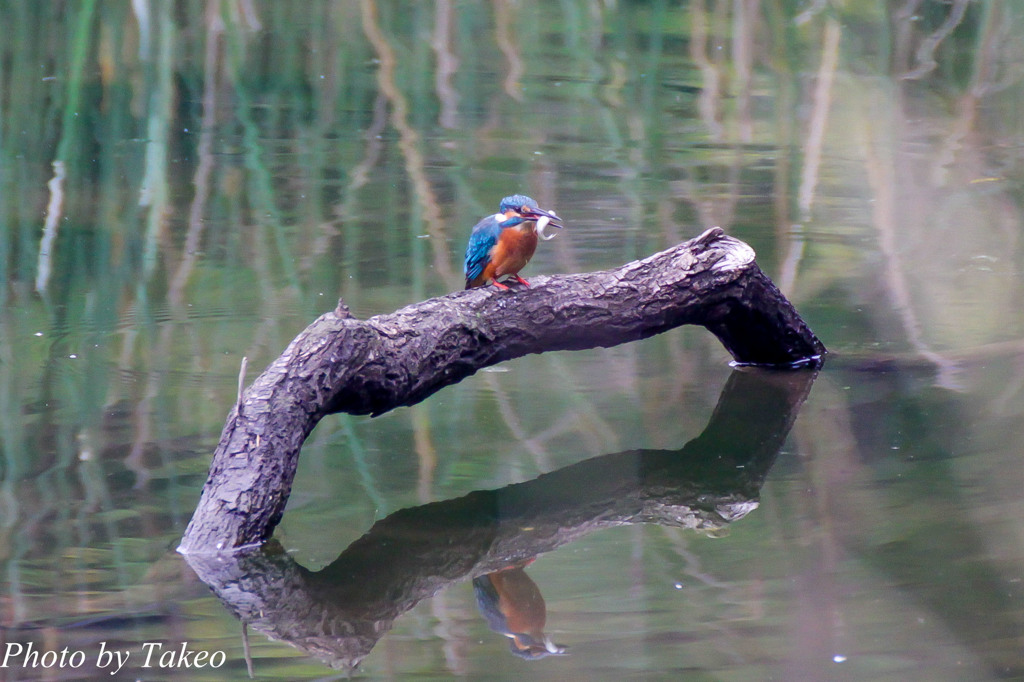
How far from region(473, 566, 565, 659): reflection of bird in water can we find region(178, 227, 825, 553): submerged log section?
2.01 ft

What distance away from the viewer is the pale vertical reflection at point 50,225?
5363 millimetres

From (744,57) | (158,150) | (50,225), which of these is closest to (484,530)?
(50,225)

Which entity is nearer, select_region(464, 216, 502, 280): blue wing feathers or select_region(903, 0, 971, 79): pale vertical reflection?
select_region(464, 216, 502, 280): blue wing feathers

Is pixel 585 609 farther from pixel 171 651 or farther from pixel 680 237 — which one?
pixel 680 237

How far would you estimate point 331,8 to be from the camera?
34.6 ft

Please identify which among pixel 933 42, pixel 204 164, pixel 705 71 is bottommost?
pixel 204 164

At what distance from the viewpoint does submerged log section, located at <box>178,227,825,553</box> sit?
2961 mm

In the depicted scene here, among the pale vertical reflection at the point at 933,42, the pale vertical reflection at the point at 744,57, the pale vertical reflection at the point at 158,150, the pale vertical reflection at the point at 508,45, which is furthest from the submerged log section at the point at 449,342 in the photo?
the pale vertical reflection at the point at 933,42

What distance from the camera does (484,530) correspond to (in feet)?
10.3

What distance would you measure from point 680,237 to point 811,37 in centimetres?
506

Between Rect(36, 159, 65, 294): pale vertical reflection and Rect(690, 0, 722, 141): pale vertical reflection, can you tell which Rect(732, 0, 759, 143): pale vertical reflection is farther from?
Rect(36, 159, 65, 294): pale vertical reflection

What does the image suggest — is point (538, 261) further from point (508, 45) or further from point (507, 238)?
point (508, 45)


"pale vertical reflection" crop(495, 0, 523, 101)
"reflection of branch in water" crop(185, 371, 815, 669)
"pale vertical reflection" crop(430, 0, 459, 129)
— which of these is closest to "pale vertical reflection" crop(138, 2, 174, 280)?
"pale vertical reflection" crop(430, 0, 459, 129)

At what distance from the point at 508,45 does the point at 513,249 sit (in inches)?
278
